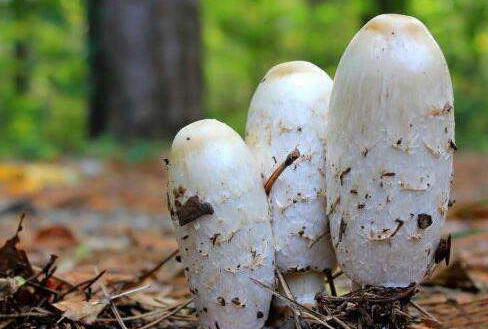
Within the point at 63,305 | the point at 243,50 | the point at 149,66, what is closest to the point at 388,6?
the point at 243,50

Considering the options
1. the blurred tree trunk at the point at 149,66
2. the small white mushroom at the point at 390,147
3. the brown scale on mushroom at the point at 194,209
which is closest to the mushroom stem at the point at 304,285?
the small white mushroom at the point at 390,147

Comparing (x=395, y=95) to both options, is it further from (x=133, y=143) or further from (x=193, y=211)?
(x=133, y=143)

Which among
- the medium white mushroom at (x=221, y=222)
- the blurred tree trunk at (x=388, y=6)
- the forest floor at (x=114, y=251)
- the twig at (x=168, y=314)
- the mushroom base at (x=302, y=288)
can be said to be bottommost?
the forest floor at (x=114, y=251)

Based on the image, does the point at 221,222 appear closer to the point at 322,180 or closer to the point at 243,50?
the point at 322,180

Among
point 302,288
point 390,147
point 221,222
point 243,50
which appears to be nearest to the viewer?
point 390,147

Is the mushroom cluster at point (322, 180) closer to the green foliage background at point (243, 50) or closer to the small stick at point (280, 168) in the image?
the small stick at point (280, 168)
